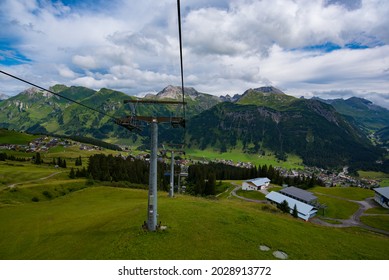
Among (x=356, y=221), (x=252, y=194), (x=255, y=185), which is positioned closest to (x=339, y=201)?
(x=356, y=221)

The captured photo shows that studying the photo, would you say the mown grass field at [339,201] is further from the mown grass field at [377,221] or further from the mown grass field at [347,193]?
the mown grass field at [377,221]

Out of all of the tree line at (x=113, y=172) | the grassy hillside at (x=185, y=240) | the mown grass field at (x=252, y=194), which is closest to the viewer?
the grassy hillside at (x=185, y=240)

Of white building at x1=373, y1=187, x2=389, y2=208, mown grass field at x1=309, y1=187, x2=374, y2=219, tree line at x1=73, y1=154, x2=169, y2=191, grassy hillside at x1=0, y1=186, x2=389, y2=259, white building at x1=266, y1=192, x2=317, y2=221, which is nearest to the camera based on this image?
grassy hillside at x1=0, y1=186, x2=389, y2=259

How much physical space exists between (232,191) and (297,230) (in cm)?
10230

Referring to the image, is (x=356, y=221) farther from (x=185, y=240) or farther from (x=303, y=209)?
(x=185, y=240)

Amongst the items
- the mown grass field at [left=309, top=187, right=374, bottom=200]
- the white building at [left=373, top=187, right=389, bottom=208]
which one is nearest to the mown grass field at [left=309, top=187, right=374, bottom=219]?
the mown grass field at [left=309, top=187, right=374, bottom=200]

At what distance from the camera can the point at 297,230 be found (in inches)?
1144

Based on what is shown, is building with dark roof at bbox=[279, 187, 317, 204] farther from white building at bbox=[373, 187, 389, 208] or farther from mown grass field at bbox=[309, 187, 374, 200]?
white building at bbox=[373, 187, 389, 208]

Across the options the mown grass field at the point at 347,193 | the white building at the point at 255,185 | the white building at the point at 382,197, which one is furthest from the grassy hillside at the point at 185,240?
the mown grass field at the point at 347,193

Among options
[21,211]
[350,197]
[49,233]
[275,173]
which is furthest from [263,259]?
[275,173]

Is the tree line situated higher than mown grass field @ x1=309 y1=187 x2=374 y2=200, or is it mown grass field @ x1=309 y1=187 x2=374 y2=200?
the tree line

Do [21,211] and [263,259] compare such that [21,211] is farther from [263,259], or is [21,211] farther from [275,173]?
[275,173]

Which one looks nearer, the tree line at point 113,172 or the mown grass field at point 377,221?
the mown grass field at point 377,221

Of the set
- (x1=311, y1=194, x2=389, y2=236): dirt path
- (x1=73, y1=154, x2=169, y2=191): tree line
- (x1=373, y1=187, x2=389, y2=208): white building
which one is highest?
(x1=73, y1=154, x2=169, y2=191): tree line
